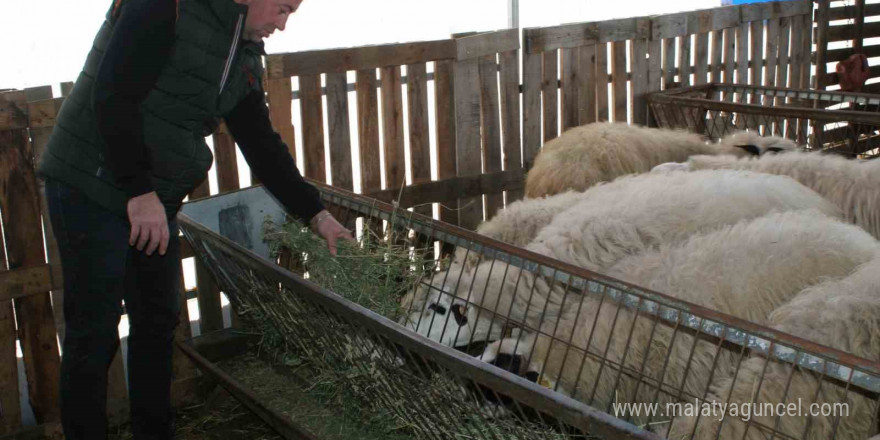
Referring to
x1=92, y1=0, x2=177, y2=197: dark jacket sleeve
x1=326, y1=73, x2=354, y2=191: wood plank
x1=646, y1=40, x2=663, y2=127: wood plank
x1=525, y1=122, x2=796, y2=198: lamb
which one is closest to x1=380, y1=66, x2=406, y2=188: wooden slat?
x1=326, y1=73, x2=354, y2=191: wood plank

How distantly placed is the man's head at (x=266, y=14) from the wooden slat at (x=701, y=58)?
5.43 m

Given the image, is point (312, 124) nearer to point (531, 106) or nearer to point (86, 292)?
point (531, 106)

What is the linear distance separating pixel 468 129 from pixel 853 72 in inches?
229

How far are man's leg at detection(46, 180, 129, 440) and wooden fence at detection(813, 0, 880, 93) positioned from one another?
8351 millimetres

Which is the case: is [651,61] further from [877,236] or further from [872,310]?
[872,310]

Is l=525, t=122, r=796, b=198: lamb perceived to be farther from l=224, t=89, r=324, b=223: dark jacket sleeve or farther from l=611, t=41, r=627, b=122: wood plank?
l=224, t=89, r=324, b=223: dark jacket sleeve

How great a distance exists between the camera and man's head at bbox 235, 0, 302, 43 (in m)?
2.57

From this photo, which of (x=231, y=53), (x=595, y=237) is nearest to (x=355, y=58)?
(x=595, y=237)

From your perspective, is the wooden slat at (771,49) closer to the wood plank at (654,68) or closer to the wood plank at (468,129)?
the wood plank at (654,68)

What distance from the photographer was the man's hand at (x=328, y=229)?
3246 mm

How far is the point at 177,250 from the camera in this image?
120 inches

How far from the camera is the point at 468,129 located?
5.72 m

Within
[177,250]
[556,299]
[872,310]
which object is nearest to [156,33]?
[177,250]

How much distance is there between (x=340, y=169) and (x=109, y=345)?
251cm
